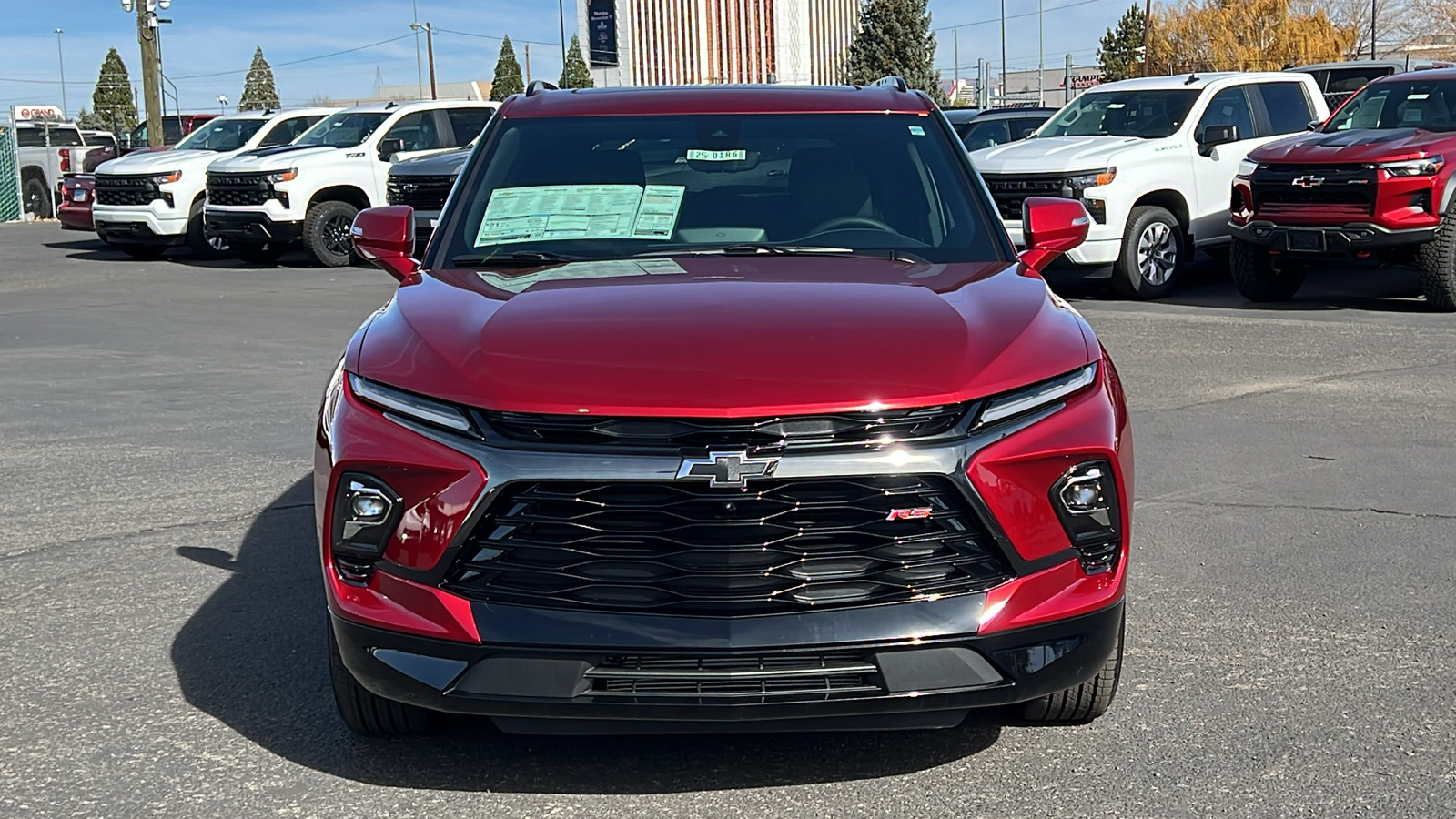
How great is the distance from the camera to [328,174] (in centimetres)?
1853

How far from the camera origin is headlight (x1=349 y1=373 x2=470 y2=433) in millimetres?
3230

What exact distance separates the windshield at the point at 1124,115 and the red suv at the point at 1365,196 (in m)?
1.58

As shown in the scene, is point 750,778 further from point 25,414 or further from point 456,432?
point 25,414

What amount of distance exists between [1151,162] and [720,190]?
9.43 metres

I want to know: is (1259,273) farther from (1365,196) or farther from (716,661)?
(716,661)

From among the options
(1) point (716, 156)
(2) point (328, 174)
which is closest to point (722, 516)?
(1) point (716, 156)

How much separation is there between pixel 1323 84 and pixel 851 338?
1980cm

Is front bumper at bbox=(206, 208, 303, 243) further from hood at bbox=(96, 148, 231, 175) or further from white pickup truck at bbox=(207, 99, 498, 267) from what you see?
hood at bbox=(96, 148, 231, 175)

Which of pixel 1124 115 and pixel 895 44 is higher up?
pixel 895 44

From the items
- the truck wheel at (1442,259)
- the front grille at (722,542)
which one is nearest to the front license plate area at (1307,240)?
the truck wheel at (1442,259)

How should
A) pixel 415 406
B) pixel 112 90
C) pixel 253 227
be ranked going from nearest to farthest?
pixel 415 406
pixel 253 227
pixel 112 90

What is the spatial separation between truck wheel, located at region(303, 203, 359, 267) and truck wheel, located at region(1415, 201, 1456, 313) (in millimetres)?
12047

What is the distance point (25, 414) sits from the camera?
8.84m

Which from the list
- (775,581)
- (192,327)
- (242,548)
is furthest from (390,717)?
(192,327)
